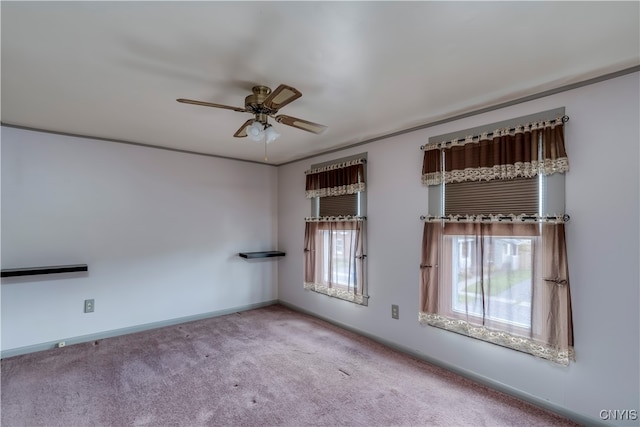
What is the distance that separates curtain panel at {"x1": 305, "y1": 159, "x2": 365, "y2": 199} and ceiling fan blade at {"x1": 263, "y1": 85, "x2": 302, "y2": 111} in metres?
1.69

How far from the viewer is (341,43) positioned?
1.68 metres

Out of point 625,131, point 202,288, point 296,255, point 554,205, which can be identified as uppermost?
point 625,131

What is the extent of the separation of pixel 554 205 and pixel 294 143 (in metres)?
2.64

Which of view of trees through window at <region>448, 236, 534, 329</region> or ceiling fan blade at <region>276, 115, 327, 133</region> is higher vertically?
ceiling fan blade at <region>276, 115, 327, 133</region>

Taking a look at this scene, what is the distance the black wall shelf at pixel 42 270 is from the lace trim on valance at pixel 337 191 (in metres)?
2.73

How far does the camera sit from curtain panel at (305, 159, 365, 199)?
3.61 m

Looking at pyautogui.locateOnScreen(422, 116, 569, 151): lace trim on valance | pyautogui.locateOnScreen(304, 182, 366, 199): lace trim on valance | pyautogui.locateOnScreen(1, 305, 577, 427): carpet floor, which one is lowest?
pyautogui.locateOnScreen(1, 305, 577, 427): carpet floor

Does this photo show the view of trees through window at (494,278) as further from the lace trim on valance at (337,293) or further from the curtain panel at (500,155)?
the lace trim on valance at (337,293)

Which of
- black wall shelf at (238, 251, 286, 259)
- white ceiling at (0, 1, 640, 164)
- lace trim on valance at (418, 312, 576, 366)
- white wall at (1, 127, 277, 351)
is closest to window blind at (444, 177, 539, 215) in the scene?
white ceiling at (0, 1, 640, 164)

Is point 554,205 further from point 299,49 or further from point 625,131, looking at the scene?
point 299,49

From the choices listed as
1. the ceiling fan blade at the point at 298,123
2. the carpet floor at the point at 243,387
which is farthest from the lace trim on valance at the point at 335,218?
the ceiling fan blade at the point at 298,123

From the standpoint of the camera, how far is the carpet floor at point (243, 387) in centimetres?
211

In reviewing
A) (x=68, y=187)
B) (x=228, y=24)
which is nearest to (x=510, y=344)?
(x=228, y=24)

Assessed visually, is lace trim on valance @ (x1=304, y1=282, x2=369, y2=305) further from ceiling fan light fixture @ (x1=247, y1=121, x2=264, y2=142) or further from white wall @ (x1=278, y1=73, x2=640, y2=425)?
ceiling fan light fixture @ (x1=247, y1=121, x2=264, y2=142)
